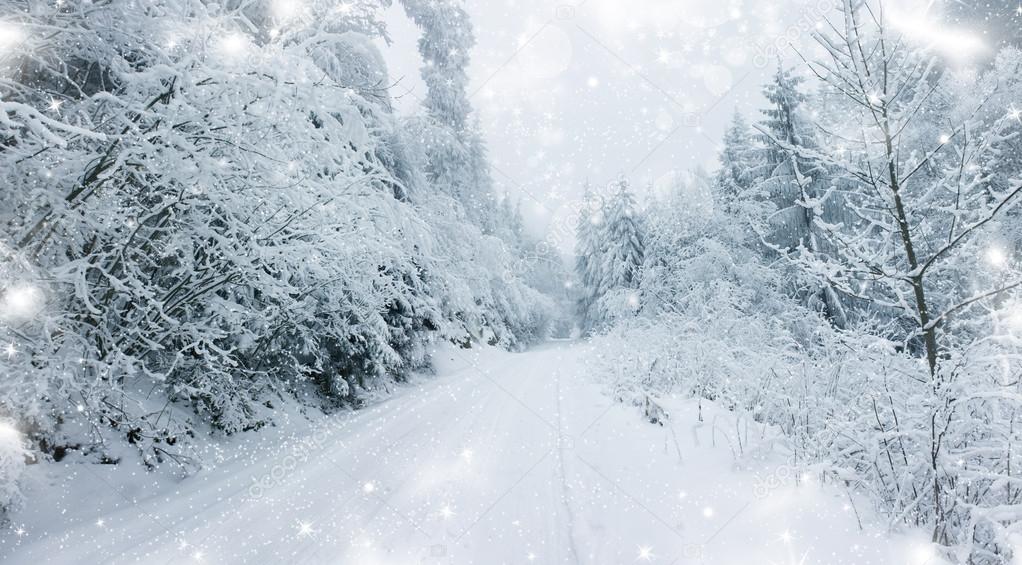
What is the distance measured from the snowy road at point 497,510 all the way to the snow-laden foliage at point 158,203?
98 cm

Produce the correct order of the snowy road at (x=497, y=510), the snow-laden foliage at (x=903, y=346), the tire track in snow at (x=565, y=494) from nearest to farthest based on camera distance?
the snow-laden foliage at (x=903, y=346), the snowy road at (x=497, y=510), the tire track in snow at (x=565, y=494)

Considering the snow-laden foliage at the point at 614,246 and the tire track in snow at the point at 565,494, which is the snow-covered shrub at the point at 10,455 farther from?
the snow-laden foliage at the point at 614,246

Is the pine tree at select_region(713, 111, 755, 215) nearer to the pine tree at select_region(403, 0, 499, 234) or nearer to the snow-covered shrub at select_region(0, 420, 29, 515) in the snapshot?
the pine tree at select_region(403, 0, 499, 234)

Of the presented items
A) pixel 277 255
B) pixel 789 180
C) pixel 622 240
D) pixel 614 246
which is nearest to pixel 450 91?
pixel 789 180

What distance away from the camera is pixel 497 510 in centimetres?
366

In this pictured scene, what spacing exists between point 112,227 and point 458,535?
360cm

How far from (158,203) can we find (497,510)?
4040mm

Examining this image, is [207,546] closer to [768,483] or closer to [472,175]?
[768,483]

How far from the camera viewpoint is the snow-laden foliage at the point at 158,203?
3416 mm

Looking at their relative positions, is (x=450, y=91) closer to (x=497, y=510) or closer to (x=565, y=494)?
(x=565, y=494)

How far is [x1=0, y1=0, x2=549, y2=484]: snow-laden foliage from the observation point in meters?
3.42

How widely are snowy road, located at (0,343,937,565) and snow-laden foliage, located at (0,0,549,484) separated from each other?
3.23 feet

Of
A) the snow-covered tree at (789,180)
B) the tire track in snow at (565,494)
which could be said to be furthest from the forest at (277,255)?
the snow-covered tree at (789,180)

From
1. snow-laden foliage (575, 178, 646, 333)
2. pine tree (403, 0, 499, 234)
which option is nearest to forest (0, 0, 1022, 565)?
pine tree (403, 0, 499, 234)
